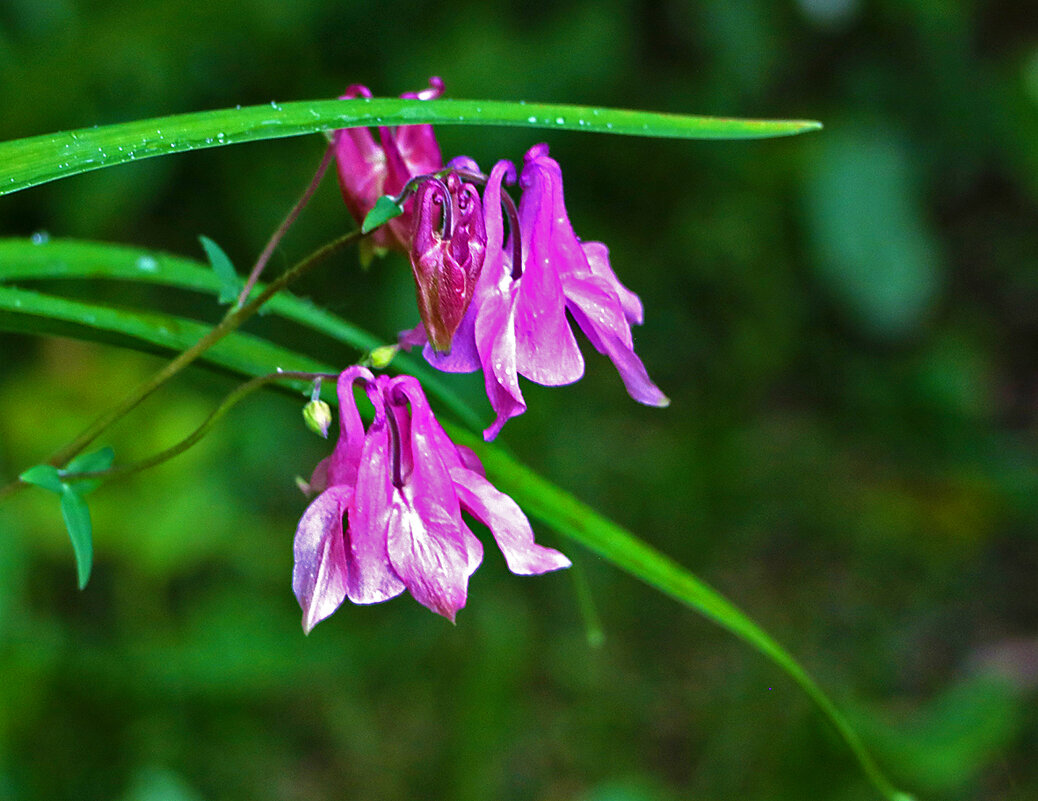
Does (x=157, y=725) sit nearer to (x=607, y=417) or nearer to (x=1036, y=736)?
(x=607, y=417)

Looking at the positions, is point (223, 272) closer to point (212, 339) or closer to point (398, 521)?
point (212, 339)

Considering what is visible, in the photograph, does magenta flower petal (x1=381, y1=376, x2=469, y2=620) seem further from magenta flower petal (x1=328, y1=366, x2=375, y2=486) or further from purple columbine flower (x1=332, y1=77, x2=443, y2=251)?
purple columbine flower (x1=332, y1=77, x2=443, y2=251)

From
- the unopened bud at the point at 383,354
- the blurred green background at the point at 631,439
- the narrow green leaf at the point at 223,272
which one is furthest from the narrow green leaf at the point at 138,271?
the blurred green background at the point at 631,439

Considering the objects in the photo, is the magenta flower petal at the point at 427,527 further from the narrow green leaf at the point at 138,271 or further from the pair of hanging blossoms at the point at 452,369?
the narrow green leaf at the point at 138,271

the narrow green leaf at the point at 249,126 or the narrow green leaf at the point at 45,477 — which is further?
the narrow green leaf at the point at 45,477

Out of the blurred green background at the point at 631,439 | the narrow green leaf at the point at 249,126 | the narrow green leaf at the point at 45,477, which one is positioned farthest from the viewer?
the blurred green background at the point at 631,439

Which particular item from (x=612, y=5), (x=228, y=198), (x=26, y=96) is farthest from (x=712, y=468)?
(x=26, y=96)

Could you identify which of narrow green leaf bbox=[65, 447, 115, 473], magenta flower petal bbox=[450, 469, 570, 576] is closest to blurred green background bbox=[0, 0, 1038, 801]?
narrow green leaf bbox=[65, 447, 115, 473]

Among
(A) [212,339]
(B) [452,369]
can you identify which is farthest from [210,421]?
(B) [452,369]
